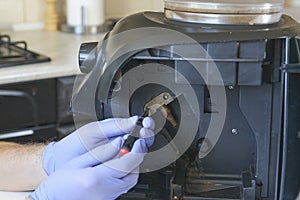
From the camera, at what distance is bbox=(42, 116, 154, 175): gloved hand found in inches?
35.6

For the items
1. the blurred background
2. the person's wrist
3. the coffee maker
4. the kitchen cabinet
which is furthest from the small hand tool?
the blurred background

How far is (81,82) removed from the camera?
0.96 metres

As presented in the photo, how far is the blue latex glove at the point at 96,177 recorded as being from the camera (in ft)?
2.89

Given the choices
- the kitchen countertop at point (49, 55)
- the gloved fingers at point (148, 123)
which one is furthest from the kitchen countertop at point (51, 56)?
the gloved fingers at point (148, 123)

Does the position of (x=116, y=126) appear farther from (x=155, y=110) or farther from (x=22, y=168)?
(x=22, y=168)

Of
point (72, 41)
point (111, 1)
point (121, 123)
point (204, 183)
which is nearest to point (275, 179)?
point (204, 183)

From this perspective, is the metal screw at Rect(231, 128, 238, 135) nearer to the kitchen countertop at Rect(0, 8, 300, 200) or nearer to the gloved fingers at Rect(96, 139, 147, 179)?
the gloved fingers at Rect(96, 139, 147, 179)

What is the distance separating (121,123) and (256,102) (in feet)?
0.72

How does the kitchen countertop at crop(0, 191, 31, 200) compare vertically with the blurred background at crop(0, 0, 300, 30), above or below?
below

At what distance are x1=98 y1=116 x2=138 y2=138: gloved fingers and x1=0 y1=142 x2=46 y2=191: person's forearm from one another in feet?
0.84

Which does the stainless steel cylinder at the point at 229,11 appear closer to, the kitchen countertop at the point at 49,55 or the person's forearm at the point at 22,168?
the person's forearm at the point at 22,168

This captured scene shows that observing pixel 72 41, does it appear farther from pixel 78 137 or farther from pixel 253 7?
pixel 253 7

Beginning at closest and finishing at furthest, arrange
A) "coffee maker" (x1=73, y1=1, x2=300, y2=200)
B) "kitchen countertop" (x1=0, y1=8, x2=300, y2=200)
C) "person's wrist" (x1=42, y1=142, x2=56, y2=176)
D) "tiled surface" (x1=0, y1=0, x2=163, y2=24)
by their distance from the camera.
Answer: "coffee maker" (x1=73, y1=1, x2=300, y2=200) → "person's wrist" (x1=42, y1=142, x2=56, y2=176) → "kitchen countertop" (x1=0, y1=8, x2=300, y2=200) → "tiled surface" (x1=0, y1=0, x2=163, y2=24)

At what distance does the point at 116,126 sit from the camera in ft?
3.05
